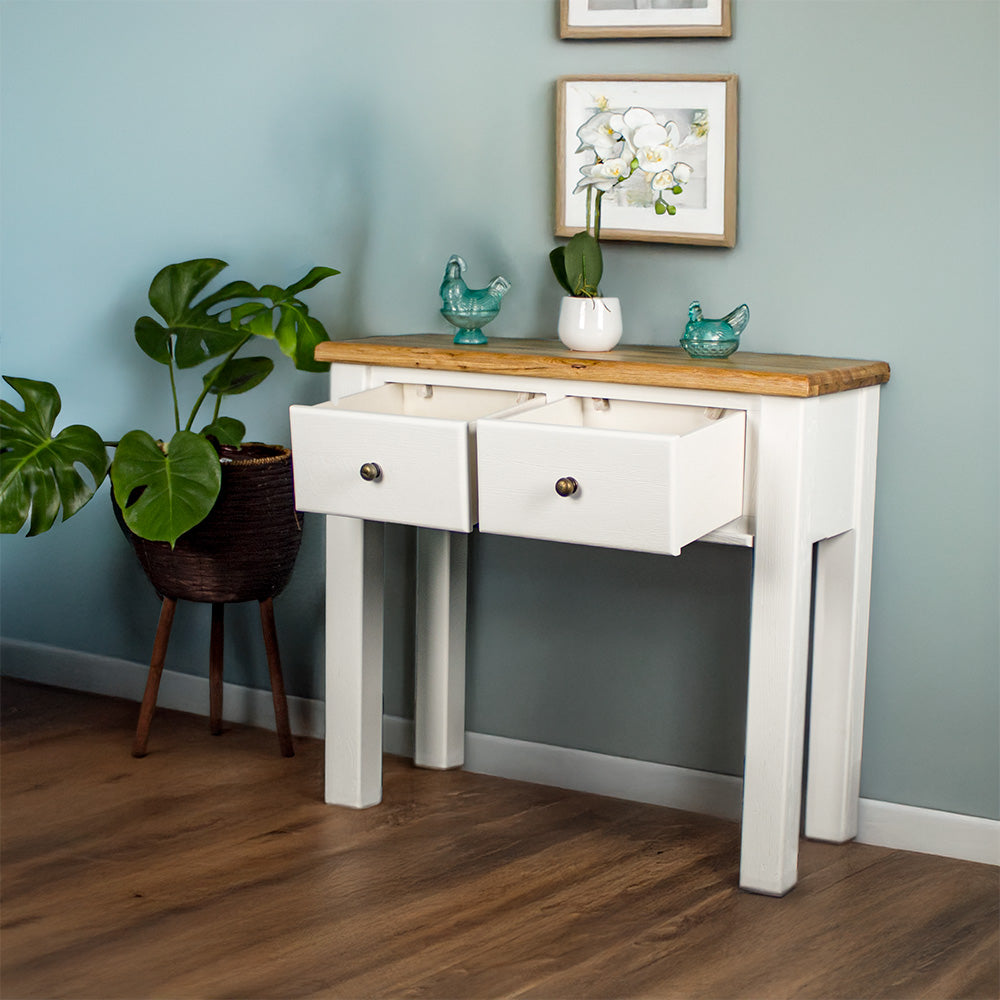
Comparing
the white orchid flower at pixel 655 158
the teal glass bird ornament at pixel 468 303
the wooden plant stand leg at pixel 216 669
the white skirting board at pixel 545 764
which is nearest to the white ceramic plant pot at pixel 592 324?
the teal glass bird ornament at pixel 468 303

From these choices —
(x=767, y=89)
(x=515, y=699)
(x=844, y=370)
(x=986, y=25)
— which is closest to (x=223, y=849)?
(x=515, y=699)

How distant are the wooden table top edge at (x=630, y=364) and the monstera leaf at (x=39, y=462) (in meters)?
0.48

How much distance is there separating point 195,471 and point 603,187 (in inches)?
32.9

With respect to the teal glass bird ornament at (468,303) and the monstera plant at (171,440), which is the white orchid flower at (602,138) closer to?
the teal glass bird ornament at (468,303)

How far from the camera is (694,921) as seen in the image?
6.48ft

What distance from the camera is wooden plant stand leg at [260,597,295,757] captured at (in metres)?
2.64

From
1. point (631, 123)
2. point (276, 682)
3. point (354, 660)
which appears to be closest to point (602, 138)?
point (631, 123)

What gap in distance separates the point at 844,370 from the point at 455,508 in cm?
62

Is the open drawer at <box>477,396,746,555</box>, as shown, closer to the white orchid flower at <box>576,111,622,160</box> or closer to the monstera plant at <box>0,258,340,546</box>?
the white orchid flower at <box>576,111,622,160</box>

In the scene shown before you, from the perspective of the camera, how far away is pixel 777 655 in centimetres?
201

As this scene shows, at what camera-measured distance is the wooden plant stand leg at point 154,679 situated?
2648mm

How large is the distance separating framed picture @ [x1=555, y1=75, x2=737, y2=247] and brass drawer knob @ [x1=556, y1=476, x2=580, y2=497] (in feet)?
1.75

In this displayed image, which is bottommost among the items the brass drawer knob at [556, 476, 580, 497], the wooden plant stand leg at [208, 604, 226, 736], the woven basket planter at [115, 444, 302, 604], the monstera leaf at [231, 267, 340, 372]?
the wooden plant stand leg at [208, 604, 226, 736]

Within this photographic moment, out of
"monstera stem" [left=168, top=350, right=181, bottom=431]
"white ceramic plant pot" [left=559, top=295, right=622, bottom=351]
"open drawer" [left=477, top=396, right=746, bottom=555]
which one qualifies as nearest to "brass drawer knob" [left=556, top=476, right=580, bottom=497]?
"open drawer" [left=477, top=396, right=746, bottom=555]
